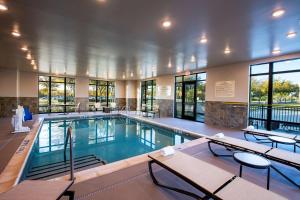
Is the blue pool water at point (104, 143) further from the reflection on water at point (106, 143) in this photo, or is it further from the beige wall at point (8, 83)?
the beige wall at point (8, 83)

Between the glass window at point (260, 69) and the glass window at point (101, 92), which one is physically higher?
the glass window at point (260, 69)

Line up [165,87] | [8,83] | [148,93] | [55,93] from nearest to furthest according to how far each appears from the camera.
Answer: [8,83] < [165,87] < [55,93] < [148,93]

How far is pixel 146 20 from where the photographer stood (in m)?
2.89

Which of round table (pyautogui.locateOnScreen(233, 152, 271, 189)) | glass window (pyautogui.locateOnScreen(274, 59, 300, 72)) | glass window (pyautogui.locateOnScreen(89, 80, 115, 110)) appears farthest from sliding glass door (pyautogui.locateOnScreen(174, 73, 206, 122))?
glass window (pyautogui.locateOnScreen(89, 80, 115, 110))

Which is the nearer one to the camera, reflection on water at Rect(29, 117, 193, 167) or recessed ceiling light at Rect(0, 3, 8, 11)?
recessed ceiling light at Rect(0, 3, 8, 11)

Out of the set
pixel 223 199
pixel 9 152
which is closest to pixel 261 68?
pixel 223 199

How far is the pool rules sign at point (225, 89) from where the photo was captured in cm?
658

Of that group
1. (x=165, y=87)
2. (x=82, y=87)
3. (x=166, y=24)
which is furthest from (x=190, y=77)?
(x=82, y=87)

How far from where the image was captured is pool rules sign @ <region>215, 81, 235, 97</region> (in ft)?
21.6

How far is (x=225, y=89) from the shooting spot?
684 centimetres

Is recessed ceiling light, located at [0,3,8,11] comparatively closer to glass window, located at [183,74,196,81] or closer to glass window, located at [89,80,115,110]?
glass window, located at [183,74,196,81]

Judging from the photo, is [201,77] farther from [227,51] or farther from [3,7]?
[3,7]

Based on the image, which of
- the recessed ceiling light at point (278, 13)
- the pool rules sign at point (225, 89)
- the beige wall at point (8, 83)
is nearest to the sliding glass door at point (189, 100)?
the pool rules sign at point (225, 89)

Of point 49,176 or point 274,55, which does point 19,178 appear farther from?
point 274,55
